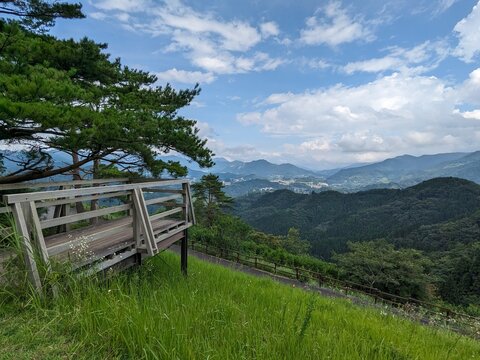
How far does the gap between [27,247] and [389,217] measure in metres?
131

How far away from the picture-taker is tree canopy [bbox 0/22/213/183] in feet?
18.6

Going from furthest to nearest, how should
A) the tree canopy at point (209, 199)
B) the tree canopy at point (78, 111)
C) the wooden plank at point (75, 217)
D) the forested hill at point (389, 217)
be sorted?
the forested hill at point (389, 217), the tree canopy at point (209, 199), the tree canopy at point (78, 111), the wooden plank at point (75, 217)

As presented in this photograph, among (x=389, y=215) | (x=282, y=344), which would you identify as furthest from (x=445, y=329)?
(x=389, y=215)

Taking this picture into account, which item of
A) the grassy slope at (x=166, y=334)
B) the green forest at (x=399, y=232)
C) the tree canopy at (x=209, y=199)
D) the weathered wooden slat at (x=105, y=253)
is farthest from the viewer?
the tree canopy at (x=209, y=199)

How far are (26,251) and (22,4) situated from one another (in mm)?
9861

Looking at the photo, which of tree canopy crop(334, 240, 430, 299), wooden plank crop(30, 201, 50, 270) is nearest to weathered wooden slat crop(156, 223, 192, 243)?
wooden plank crop(30, 201, 50, 270)

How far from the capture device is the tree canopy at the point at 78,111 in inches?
224

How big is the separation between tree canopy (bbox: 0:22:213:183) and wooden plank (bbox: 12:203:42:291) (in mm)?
2813

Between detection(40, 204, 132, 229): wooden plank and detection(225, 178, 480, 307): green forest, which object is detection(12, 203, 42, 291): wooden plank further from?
detection(225, 178, 480, 307): green forest

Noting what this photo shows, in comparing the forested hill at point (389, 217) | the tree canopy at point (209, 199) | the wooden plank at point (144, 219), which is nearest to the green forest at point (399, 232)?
the forested hill at point (389, 217)

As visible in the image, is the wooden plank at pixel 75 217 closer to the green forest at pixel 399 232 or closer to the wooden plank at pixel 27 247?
the wooden plank at pixel 27 247

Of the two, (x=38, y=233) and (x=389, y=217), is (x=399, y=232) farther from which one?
(x=38, y=233)

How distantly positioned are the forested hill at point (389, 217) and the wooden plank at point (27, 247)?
75561mm

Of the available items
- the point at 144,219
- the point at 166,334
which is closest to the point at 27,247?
the point at 166,334
